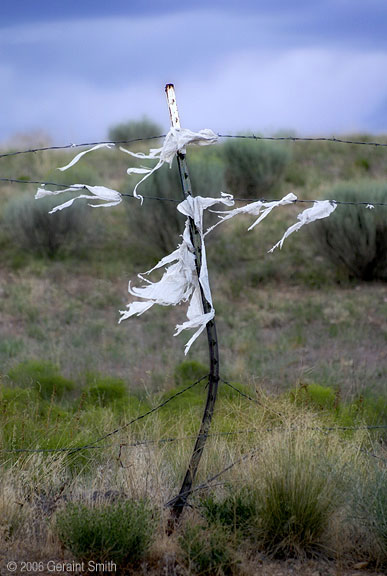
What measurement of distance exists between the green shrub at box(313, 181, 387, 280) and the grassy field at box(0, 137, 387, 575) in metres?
0.25

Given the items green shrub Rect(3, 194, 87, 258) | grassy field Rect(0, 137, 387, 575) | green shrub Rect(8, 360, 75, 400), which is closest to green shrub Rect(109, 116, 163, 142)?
grassy field Rect(0, 137, 387, 575)

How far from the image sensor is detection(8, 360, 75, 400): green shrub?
26.6 ft

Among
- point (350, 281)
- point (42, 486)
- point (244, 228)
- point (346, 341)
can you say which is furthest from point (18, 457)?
point (244, 228)

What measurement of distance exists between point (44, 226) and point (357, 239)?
690 cm

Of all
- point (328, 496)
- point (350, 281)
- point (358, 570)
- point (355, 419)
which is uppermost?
point (328, 496)

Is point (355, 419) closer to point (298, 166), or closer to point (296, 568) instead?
point (296, 568)

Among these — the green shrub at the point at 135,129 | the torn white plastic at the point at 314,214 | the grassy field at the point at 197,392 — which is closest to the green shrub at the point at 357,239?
the grassy field at the point at 197,392

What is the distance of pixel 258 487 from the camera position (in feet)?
14.0

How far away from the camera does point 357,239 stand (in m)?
15.2

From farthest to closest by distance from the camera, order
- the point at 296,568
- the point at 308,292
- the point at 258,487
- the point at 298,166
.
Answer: the point at 298,166, the point at 308,292, the point at 258,487, the point at 296,568

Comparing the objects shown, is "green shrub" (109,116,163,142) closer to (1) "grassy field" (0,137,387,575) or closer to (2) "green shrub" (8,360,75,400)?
(1) "grassy field" (0,137,387,575)

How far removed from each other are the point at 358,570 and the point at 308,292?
1089 centimetres

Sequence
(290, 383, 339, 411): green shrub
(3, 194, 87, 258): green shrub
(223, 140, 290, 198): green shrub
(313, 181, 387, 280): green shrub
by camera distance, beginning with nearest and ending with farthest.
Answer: (290, 383, 339, 411): green shrub
(313, 181, 387, 280): green shrub
(3, 194, 87, 258): green shrub
(223, 140, 290, 198): green shrub

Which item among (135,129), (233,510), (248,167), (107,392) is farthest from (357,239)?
(135,129)
